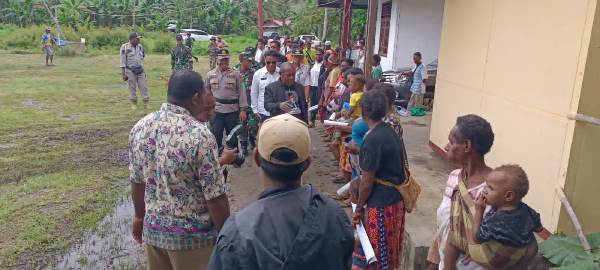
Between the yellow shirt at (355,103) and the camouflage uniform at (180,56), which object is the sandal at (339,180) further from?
the camouflage uniform at (180,56)

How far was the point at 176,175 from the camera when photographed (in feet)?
7.97

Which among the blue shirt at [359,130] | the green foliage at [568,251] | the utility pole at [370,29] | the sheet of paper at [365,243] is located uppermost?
the utility pole at [370,29]

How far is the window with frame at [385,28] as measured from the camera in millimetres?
14045

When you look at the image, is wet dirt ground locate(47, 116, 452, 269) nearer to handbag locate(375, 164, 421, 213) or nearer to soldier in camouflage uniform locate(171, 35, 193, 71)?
handbag locate(375, 164, 421, 213)

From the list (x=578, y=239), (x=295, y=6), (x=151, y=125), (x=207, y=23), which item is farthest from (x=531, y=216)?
(x=295, y=6)

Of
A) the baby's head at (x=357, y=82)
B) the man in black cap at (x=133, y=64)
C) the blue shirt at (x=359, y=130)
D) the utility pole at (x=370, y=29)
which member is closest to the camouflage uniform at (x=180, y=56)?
the man in black cap at (x=133, y=64)

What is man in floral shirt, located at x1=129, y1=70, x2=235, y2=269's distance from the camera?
2408 mm

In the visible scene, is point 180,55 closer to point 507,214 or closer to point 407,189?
point 407,189

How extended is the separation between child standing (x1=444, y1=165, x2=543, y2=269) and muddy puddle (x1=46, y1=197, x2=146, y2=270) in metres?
3.07

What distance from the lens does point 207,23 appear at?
42.3 m

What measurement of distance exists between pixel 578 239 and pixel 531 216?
1492 mm

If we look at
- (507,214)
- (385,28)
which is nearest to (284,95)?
(507,214)

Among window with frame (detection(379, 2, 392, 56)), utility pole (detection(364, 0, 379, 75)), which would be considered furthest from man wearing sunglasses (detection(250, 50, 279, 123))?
window with frame (detection(379, 2, 392, 56))

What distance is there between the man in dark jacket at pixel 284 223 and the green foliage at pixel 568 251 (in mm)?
1939
